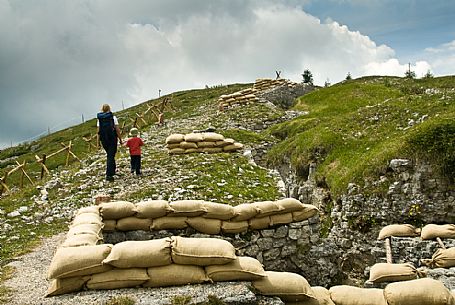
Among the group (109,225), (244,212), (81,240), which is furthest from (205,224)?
(81,240)

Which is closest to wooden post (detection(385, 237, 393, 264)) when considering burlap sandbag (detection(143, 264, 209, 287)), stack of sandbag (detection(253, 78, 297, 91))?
burlap sandbag (detection(143, 264, 209, 287))

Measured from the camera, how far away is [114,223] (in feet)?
33.5

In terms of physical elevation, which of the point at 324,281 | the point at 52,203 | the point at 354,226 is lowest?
the point at 324,281

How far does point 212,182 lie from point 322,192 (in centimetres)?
560

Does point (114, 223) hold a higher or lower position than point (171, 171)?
lower

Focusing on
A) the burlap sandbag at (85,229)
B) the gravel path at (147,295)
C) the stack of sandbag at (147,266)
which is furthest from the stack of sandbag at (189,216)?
the stack of sandbag at (147,266)

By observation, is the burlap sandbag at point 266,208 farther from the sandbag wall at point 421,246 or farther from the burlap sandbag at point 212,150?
the burlap sandbag at point 212,150

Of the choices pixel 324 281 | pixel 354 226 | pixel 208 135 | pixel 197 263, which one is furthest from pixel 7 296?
pixel 208 135

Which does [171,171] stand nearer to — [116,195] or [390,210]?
[116,195]

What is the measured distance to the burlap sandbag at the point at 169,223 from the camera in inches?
411

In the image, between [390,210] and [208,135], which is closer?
[390,210]

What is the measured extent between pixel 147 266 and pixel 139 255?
9.1 inches

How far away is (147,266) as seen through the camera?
22.0ft

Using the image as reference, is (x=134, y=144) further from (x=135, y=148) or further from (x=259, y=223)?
(x=259, y=223)
